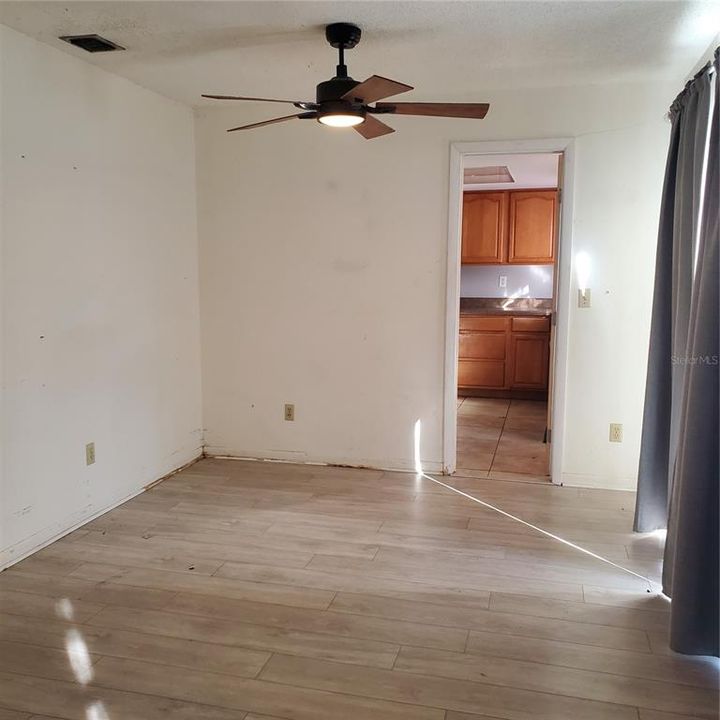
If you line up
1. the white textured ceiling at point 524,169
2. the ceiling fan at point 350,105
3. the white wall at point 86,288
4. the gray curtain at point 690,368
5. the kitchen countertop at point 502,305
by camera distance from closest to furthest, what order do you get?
the gray curtain at point 690,368 → the ceiling fan at point 350,105 → the white wall at point 86,288 → the white textured ceiling at point 524,169 → the kitchen countertop at point 502,305

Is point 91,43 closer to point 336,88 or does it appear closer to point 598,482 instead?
point 336,88

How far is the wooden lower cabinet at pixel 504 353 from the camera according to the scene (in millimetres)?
6551

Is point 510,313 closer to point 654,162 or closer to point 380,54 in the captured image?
point 654,162

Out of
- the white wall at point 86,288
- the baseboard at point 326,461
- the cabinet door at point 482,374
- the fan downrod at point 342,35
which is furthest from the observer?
the cabinet door at point 482,374

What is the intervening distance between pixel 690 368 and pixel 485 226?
16.0ft

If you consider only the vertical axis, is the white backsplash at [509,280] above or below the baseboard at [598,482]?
above

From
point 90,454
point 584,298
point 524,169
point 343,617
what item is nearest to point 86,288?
point 90,454

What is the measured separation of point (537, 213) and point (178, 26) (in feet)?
15.5

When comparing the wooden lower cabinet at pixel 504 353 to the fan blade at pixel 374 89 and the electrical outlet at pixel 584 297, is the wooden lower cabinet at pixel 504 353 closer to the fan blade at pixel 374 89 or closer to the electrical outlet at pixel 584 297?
the electrical outlet at pixel 584 297

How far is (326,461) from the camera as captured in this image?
176 inches

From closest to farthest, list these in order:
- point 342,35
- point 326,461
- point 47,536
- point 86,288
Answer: point 342,35
point 47,536
point 86,288
point 326,461

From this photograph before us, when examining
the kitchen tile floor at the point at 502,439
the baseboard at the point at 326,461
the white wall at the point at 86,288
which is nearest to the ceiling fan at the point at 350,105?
the white wall at the point at 86,288

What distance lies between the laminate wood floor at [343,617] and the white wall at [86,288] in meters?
0.30

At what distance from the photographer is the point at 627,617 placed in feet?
8.25
